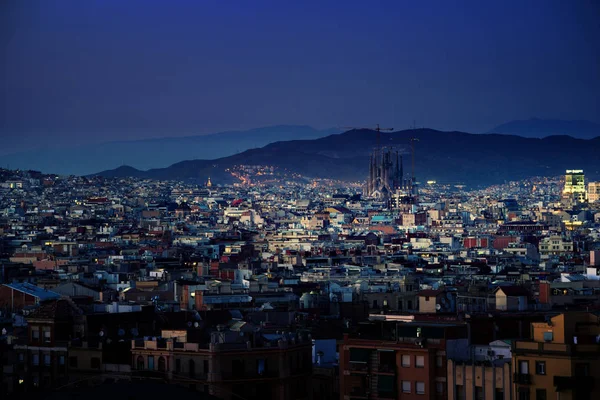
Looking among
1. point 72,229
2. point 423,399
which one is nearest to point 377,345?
point 423,399

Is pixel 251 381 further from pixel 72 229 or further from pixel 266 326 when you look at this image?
pixel 72 229

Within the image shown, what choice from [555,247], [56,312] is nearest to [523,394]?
[56,312]

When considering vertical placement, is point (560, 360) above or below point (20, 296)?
above

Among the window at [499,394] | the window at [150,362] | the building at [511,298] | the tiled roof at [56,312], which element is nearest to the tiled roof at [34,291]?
the building at [511,298]

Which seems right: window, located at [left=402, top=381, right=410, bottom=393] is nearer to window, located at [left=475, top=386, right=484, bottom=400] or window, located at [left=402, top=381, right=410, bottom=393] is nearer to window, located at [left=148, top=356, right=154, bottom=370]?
window, located at [left=475, top=386, right=484, bottom=400]

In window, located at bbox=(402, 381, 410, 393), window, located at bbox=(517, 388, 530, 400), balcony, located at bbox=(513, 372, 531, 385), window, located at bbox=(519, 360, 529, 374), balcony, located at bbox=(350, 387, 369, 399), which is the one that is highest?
window, located at bbox=(519, 360, 529, 374)

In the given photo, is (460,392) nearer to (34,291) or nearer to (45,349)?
(45,349)

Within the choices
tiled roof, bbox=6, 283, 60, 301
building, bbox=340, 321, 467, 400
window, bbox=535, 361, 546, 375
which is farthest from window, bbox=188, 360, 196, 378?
tiled roof, bbox=6, 283, 60, 301
